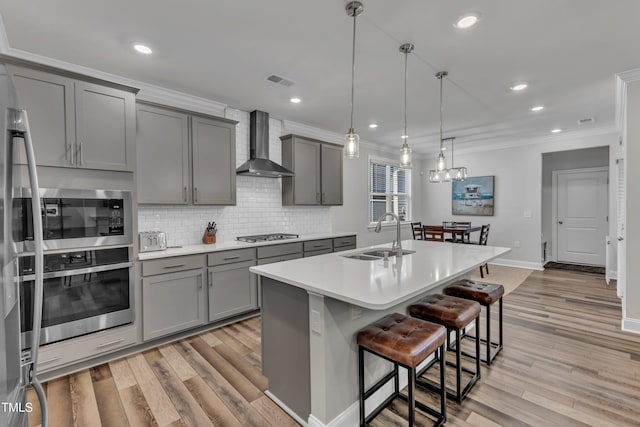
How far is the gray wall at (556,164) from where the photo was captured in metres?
6.20

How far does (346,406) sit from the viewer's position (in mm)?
1819

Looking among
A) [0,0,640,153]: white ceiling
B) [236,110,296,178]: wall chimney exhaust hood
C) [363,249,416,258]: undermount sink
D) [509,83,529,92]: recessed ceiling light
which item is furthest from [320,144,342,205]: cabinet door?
[509,83,529,92]: recessed ceiling light

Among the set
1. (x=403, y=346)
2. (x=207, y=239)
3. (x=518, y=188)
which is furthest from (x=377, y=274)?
(x=518, y=188)

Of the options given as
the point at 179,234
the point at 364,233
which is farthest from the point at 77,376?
the point at 364,233

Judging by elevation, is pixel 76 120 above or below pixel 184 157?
above

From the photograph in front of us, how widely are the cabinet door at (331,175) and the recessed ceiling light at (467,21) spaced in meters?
2.80

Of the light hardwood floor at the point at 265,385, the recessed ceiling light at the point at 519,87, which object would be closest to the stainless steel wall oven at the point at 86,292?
the light hardwood floor at the point at 265,385

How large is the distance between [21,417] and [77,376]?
70.2 inches

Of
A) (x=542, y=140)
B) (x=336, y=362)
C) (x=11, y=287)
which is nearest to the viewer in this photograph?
(x=11, y=287)

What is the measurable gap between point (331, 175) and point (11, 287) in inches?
169

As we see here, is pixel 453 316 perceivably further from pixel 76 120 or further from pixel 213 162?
pixel 76 120

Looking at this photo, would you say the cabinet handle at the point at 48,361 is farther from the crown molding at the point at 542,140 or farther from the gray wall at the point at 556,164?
the gray wall at the point at 556,164

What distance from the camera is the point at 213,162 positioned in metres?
3.56

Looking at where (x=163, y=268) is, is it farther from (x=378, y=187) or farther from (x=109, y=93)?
(x=378, y=187)
